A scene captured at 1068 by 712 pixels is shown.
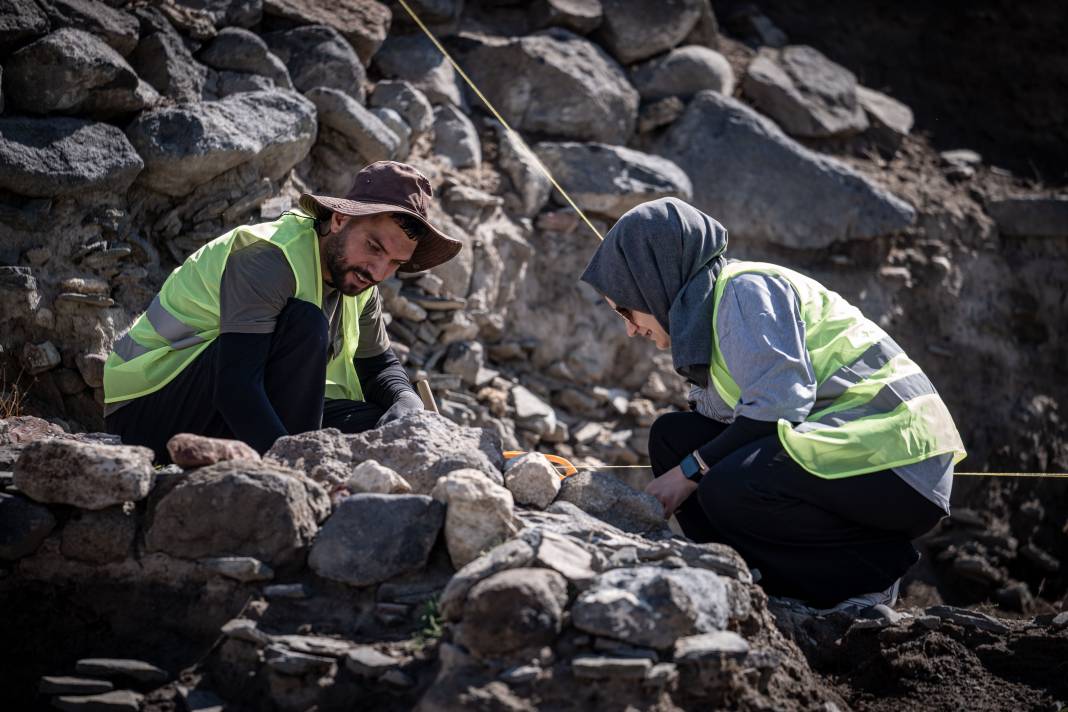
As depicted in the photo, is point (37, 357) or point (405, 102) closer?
point (37, 357)

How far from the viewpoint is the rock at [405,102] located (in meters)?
6.13

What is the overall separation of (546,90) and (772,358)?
4.53 meters

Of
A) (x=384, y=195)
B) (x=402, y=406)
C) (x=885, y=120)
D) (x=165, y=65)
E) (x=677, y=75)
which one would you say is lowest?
(x=402, y=406)

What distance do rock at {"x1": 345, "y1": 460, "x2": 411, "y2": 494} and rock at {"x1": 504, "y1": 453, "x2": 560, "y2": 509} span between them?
352 millimetres

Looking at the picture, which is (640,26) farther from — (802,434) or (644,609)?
(644,609)

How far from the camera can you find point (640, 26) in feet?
24.3

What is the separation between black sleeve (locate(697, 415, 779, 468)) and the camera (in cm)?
287

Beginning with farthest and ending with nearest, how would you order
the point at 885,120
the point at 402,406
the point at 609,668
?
1. the point at 885,120
2. the point at 402,406
3. the point at 609,668

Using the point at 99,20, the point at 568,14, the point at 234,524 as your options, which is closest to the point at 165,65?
the point at 99,20

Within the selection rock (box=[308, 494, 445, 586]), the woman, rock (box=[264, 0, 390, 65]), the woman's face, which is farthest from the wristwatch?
rock (box=[264, 0, 390, 65])

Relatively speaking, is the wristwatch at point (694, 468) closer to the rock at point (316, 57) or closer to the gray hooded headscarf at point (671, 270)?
the gray hooded headscarf at point (671, 270)

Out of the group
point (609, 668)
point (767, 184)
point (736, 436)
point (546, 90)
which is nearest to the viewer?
point (609, 668)

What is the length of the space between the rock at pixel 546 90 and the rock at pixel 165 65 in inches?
91.0

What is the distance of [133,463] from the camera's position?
2.46 meters
